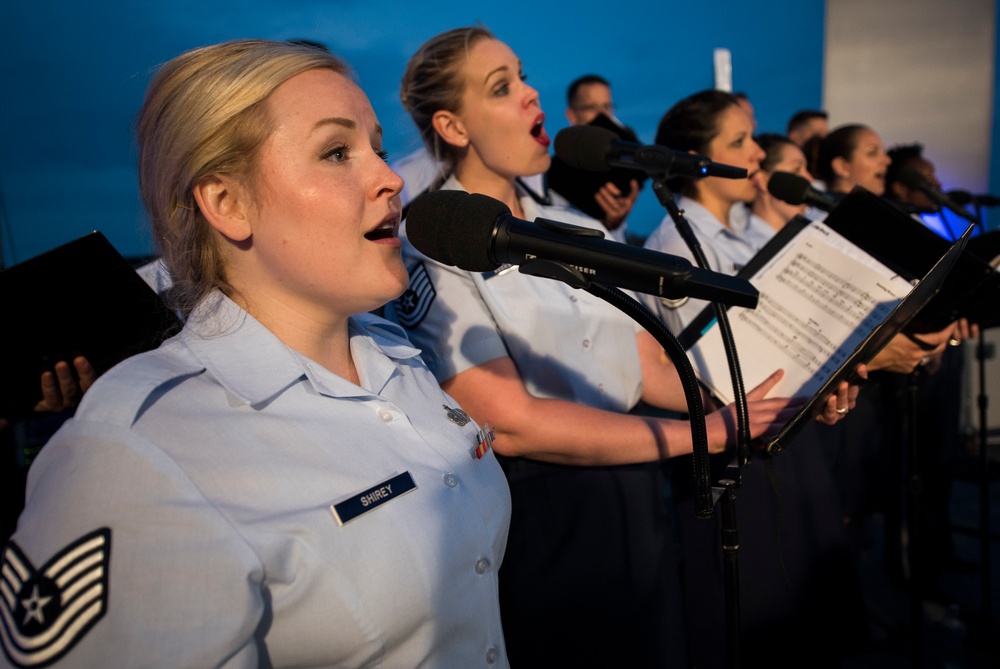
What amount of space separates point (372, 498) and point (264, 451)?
14cm

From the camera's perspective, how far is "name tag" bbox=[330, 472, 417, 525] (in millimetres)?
869

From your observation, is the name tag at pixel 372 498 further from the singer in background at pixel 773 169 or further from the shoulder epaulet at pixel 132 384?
the singer in background at pixel 773 169

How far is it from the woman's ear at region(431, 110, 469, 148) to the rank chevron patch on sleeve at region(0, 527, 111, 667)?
114cm

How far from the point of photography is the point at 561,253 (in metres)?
0.83

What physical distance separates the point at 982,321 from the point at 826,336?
1.20 m

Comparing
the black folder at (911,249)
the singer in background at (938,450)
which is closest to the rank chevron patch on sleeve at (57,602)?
the black folder at (911,249)

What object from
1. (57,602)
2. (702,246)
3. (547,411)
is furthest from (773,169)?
(57,602)

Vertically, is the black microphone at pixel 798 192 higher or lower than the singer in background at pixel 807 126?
lower

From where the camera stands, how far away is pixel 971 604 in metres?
2.88

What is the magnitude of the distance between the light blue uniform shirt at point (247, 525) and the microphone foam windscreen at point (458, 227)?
0.23 meters

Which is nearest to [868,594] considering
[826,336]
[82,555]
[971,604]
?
[971,604]

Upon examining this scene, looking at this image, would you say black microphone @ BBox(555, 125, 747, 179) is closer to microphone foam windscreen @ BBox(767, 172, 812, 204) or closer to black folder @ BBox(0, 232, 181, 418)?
microphone foam windscreen @ BBox(767, 172, 812, 204)

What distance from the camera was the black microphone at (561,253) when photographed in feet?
2.62

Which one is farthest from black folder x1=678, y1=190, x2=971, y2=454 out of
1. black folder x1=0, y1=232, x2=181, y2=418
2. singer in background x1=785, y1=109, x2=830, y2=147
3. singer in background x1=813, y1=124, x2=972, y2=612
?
singer in background x1=785, y1=109, x2=830, y2=147
